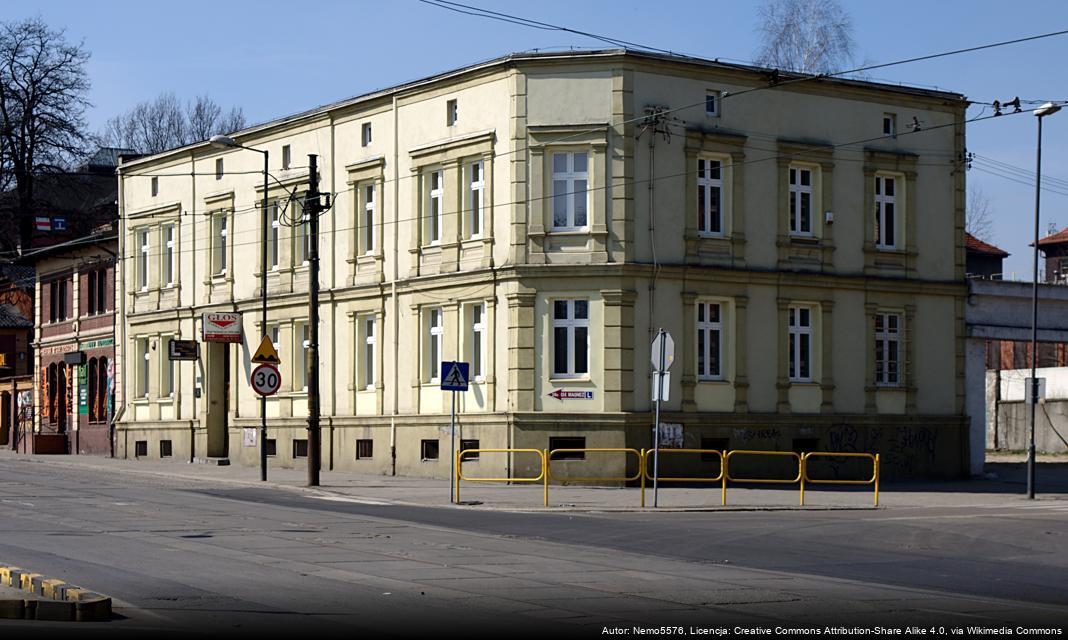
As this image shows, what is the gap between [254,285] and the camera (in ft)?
157

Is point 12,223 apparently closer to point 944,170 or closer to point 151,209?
point 151,209

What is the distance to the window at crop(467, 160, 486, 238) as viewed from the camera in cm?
3909

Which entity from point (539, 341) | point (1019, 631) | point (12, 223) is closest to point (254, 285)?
point (539, 341)

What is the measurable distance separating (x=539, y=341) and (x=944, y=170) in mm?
13529

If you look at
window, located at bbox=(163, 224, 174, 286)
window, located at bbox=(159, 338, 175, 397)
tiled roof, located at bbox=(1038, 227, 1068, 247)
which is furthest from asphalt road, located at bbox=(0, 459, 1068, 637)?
tiled roof, located at bbox=(1038, 227, 1068, 247)

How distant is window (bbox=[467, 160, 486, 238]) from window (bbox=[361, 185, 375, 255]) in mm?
4700

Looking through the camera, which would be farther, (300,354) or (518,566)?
(300,354)

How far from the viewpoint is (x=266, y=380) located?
118 ft

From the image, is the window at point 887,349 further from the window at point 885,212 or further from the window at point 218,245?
the window at point 218,245

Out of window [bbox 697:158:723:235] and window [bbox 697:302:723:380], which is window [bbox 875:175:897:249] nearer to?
window [bbox 697:158:723:235]

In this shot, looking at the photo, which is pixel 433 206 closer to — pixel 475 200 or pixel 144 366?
pixel 475 200

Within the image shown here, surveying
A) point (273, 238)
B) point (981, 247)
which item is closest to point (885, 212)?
point (273, 238)

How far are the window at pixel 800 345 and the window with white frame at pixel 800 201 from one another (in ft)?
7.12

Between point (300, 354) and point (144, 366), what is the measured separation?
10.6 m
